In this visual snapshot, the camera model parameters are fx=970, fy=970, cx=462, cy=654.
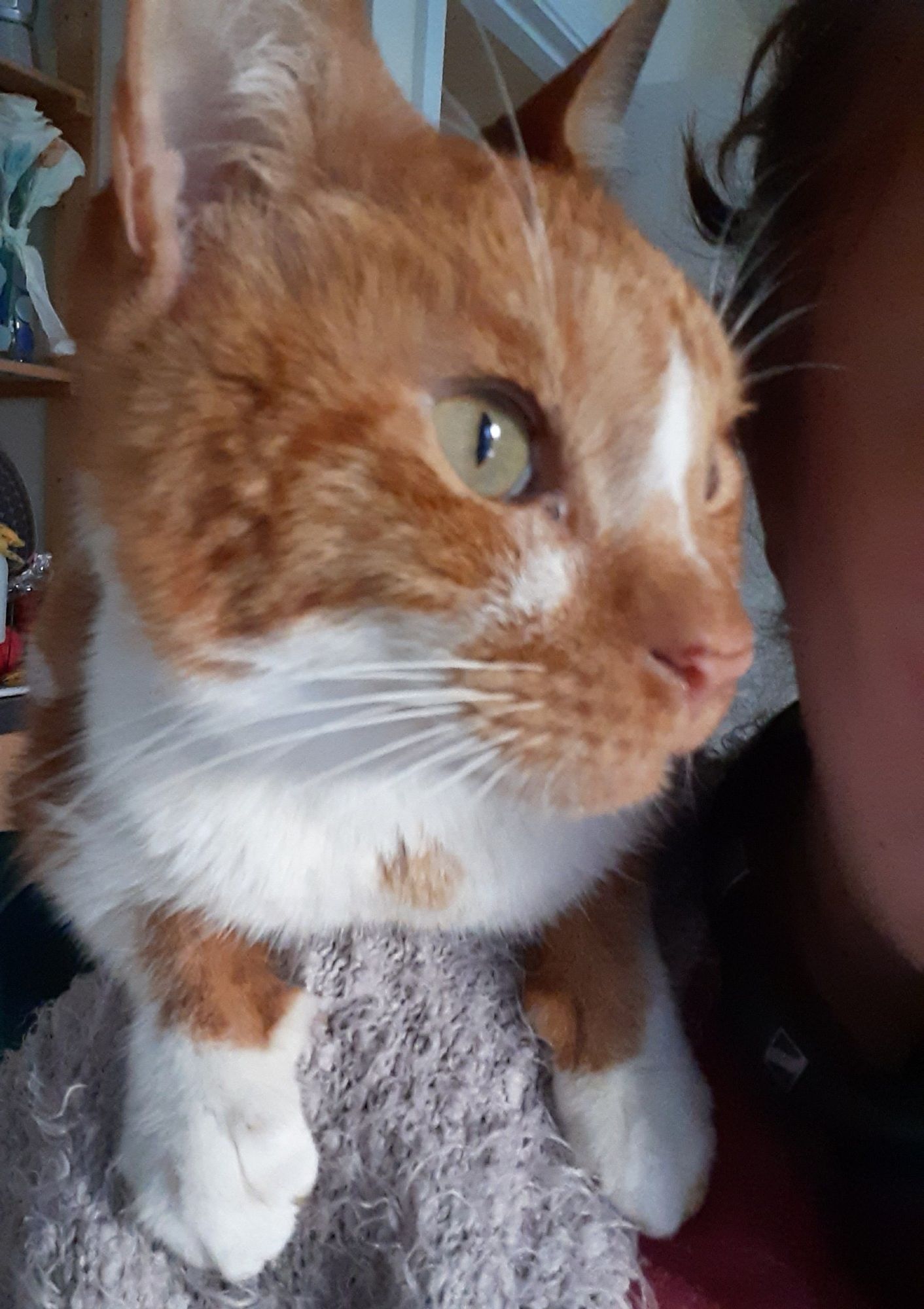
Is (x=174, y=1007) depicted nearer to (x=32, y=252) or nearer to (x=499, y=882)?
(x=499, y=882)

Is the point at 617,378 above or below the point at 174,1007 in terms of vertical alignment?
above

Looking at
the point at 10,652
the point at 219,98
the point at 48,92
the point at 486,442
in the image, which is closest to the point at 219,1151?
the point at 486,442

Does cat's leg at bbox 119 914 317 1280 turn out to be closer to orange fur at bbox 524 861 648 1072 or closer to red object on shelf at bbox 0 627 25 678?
orange fur at bbox 524 861 648 1072

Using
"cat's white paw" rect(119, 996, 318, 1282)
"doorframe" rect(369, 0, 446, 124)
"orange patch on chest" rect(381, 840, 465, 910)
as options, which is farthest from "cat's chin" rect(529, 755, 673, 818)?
"doorframe" rect(369, 0, 446, 124)

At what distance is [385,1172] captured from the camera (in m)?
0.53

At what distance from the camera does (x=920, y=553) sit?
49cm

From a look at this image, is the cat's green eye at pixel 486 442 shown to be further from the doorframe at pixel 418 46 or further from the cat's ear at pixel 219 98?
the doorframe at pixel 418 46

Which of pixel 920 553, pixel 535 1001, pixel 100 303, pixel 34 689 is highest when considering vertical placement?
pixel 100 303

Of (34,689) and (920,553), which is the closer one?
(920,553)

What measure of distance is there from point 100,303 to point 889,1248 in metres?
0.69

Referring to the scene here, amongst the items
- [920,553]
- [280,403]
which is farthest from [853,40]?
[280,403]

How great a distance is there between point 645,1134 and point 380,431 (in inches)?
15.6

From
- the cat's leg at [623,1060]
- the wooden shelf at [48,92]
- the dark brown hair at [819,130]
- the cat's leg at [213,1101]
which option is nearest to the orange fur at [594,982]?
the cat's leg at [623,1060]

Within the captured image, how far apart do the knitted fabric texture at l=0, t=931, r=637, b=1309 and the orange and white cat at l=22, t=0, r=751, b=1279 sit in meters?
0.02
